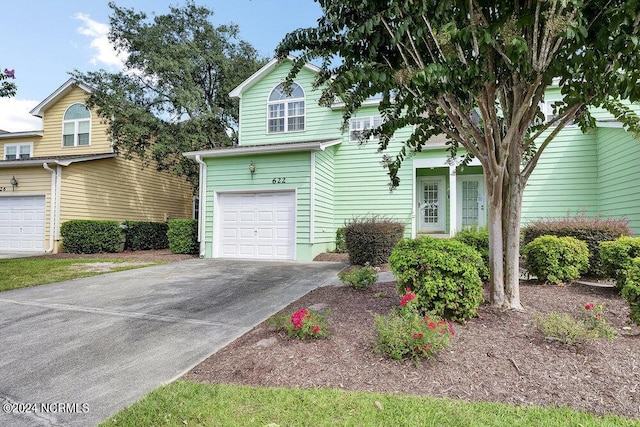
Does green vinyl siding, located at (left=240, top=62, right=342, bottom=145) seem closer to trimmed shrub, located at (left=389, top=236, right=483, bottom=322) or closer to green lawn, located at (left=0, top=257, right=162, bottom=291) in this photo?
green lawn, located at (left=0, top=257, right=162, bottom=291)

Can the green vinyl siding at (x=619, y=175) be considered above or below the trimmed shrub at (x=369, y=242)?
above

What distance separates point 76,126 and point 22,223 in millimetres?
5858

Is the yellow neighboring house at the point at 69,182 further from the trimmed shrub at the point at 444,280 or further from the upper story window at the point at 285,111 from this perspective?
the trimmed shrub at the point at 444,280

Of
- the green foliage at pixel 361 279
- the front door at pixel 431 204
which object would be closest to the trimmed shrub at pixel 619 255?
the green foliage at pixel 361 279

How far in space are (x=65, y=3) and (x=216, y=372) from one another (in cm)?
1439

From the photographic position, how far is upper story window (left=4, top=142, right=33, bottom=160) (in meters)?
18.5

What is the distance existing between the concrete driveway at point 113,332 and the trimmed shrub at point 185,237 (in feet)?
14.0

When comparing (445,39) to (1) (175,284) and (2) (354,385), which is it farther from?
(1) (175,284)

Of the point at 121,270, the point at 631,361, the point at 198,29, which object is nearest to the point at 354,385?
the point at 631,361

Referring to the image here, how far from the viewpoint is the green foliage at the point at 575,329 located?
3.35m

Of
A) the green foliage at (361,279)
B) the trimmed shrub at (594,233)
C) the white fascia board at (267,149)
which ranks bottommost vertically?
the green foliage at (361,279)

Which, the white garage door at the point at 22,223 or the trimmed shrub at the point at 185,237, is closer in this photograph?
the trimmed shrub at the point at 185,237

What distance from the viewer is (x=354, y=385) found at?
2.90 meters

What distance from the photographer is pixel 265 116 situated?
555 inches
